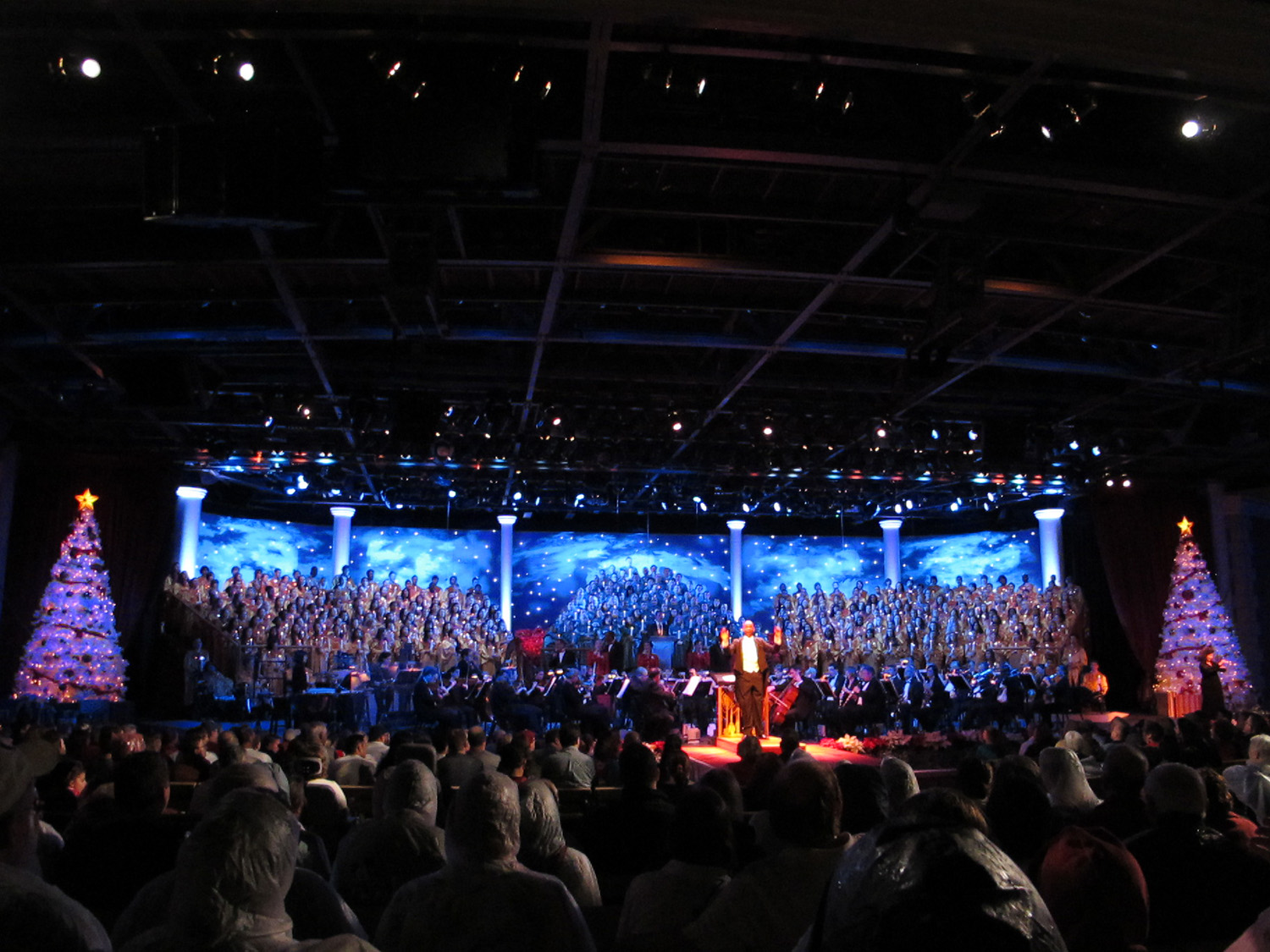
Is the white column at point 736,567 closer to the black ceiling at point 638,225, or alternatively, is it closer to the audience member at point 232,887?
the black ceiling at point 638,225

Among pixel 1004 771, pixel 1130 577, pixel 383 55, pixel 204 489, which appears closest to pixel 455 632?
pixel 204 489

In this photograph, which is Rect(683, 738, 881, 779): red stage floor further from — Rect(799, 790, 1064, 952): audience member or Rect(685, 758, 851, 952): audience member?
Rect(799, 790, 1064, 952): audience member

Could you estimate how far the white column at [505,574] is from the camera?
24078mm

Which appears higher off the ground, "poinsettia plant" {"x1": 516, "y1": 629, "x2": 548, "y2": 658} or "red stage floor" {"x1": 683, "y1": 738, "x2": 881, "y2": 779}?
"poinsettia plant" {"x1": 516, "y1": 629, "x2": 548, "y2": 658}

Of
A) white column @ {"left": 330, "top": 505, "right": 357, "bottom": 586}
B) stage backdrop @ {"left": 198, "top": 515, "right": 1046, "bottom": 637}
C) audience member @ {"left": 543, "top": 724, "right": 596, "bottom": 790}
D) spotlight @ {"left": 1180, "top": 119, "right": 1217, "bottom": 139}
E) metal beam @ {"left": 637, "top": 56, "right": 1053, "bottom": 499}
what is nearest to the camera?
metal beam @ {"left": 637, "top": 56, "right": 1053, "bottom": 499}

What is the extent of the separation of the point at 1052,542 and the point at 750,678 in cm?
1026

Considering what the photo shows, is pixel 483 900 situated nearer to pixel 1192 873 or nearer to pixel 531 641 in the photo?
pixel 1192 873

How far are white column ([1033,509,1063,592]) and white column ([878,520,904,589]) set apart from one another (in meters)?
3.96

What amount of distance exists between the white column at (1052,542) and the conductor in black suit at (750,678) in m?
9.59

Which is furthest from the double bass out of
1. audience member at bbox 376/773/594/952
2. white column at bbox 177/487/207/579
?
audience member at bbox 376/773/594/952

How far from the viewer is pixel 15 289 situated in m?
9.01

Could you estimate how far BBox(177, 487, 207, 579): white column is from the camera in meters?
19.0

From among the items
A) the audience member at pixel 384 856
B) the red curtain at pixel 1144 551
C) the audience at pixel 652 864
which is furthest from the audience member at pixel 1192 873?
the red curtain at pixel 1144 551

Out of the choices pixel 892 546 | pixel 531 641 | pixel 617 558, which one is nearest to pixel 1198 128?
pixel 531 641
